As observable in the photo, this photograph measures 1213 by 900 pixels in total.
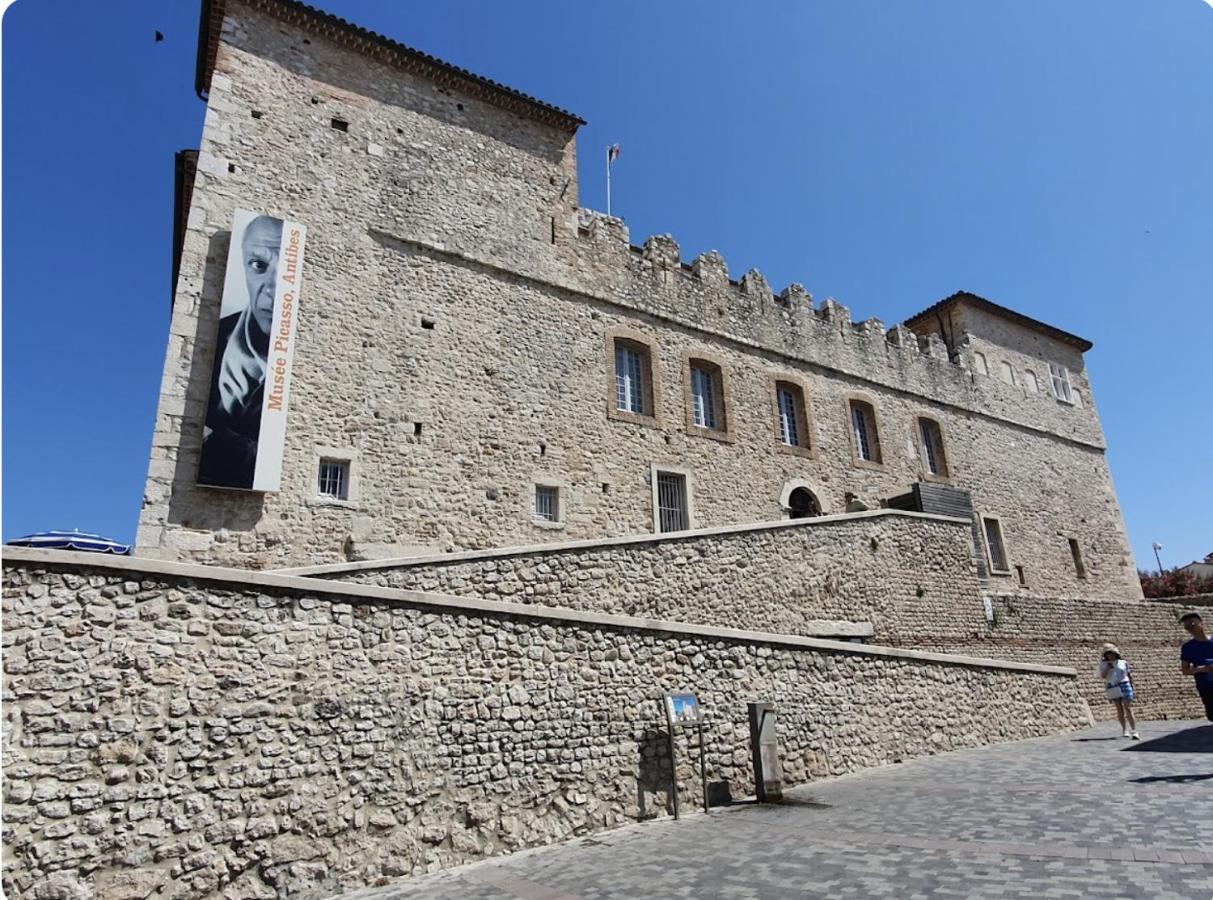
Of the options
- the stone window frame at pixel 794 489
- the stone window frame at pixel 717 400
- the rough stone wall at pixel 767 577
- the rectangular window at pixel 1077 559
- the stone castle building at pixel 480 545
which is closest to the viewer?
the stone castle building at pixel 480 545

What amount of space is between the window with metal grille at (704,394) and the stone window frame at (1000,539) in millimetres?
8784

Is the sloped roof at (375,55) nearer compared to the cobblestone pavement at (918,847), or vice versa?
the cobblestone pavement at (918,847)

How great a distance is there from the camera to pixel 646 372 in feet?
48.4

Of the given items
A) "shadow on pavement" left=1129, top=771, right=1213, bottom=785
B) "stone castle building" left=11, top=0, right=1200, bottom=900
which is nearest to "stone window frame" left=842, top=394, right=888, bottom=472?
"stone castle building" left=11, top=0, right=1200, bottom=900

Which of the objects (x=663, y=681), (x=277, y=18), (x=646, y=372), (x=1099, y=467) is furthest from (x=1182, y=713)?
(x=277, y=18)

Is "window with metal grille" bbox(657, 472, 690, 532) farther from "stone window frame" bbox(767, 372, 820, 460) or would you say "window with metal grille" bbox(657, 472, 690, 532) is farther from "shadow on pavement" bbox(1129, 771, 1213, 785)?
"shadow on pavement" bbox(1129, 771, 1213, 785)

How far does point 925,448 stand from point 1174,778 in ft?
43.6

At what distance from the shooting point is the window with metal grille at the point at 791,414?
1636 cm

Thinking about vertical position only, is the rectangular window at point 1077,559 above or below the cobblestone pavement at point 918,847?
above

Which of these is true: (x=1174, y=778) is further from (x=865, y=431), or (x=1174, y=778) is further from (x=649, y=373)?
(x=865, y=431)

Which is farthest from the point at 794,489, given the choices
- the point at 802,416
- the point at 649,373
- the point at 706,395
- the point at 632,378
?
the point at 632,378

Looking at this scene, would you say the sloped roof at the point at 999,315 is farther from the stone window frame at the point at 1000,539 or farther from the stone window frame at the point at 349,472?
the stone window frame at the point at 349,472

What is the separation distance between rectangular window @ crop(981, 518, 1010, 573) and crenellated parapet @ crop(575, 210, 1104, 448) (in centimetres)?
332

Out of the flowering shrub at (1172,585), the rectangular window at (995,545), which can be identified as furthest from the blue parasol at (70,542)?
the flowering shrub at (1172,585)
